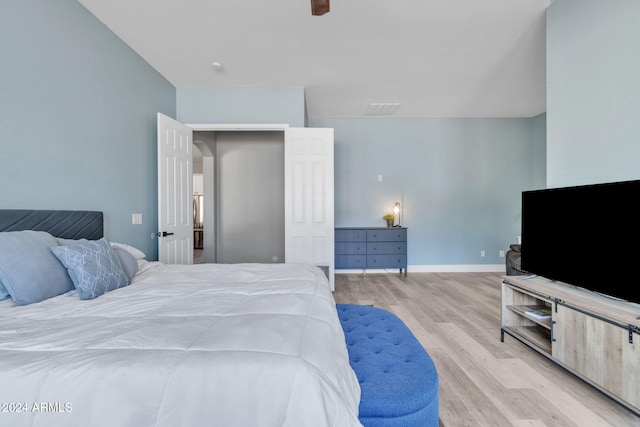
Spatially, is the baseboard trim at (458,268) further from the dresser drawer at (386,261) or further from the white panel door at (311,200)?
the white panel door at (311,200)

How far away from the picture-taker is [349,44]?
113 inches

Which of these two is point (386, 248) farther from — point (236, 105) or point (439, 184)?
point (236, 105)

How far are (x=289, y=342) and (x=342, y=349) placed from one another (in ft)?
0.71

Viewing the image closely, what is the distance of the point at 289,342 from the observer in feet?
3.03

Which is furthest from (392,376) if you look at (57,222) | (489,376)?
(57,222)

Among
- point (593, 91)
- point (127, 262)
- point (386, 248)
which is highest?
point (593, 91)

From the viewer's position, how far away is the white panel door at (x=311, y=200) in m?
3.87

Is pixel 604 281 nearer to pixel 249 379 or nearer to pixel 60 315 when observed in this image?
pixel 249 379

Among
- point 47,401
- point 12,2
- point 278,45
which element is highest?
point 278,45

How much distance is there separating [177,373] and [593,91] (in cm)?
290

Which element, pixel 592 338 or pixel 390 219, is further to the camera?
pixel 390 219

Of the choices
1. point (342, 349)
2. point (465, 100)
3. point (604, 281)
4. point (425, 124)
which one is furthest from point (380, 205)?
point (342, 349)

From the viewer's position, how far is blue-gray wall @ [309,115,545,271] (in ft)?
17.0

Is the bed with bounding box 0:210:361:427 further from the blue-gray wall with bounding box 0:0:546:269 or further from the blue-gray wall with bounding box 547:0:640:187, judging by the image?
the blue-gray wall with bounding box 547:0:640:187
